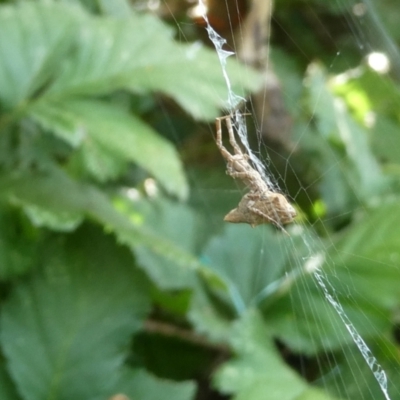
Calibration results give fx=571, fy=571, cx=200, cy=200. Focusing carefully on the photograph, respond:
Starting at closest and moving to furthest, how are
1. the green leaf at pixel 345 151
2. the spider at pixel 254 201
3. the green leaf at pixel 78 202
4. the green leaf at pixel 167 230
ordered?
the spider at pixel 254 201, the green leaf at pixel 78 202, the green leaf at pixel 167 230, the green leaf at pixel 345 151

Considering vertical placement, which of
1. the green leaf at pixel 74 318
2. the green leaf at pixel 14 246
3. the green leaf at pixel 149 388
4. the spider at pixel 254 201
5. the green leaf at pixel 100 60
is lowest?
the green leaf at pixel 149 388

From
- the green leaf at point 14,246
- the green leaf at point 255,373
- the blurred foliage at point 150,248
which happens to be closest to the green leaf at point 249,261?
the blurred foliage at point 150,248

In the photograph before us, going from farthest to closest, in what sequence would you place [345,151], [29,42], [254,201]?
[345,151] → [29,42] → [254,201]

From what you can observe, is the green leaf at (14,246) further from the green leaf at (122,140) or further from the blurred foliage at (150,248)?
the green leaf at (122,140)

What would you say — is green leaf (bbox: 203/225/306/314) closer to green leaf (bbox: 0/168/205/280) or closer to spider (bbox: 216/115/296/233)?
green leaf (bbox: 0/168/205/280)

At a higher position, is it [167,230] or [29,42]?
[29,42]

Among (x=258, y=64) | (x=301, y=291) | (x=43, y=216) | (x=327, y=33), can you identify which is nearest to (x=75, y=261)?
(x=43, y=216)

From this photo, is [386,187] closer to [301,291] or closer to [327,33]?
[301,291]

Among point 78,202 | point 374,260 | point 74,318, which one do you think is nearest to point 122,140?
point 78,202

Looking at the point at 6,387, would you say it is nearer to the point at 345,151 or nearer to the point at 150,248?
the point at 150,248
